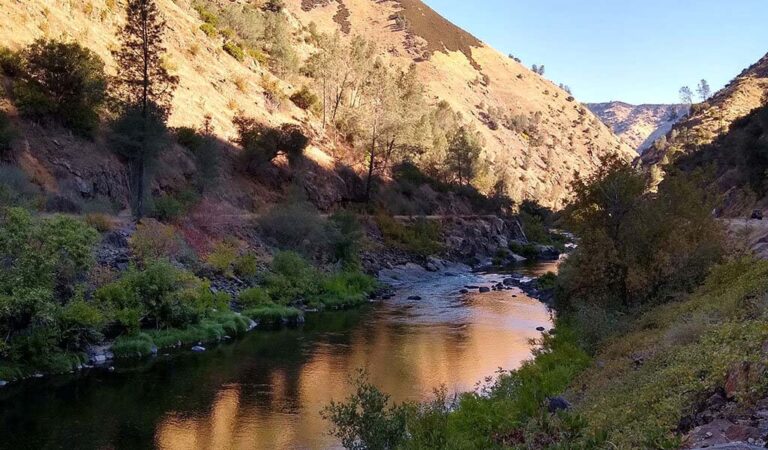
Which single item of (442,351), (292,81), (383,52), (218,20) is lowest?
(442,351)

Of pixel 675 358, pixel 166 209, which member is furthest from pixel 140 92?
pixel 675 358

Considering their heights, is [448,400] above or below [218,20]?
below

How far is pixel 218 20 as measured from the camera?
6969cm

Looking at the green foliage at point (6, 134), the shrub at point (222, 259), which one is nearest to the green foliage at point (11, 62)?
the green foliage at point (6, 134)

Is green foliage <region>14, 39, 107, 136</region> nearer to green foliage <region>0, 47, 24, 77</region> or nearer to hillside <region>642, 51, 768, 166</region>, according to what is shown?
green foliage <region>0, 47, 24, 77</region>

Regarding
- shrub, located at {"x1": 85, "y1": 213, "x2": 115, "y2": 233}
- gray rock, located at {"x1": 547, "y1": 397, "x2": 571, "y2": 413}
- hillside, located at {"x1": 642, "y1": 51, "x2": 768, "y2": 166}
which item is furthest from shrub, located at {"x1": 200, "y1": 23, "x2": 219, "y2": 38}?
hillside, located at {"x1": 642, "y1": 51, "x2": 768, "y2": 166}

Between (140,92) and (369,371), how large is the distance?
79.2ft

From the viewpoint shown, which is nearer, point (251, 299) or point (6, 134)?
point (6, 134)

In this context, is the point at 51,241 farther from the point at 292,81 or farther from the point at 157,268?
the point at 292,81

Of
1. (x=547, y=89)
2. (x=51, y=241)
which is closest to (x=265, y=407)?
(x=51, y=241)

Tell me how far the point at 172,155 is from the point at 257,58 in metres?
27.8

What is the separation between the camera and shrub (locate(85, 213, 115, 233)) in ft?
102

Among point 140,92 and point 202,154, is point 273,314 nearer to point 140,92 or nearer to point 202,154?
point 140,92

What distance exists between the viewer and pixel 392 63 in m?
113
